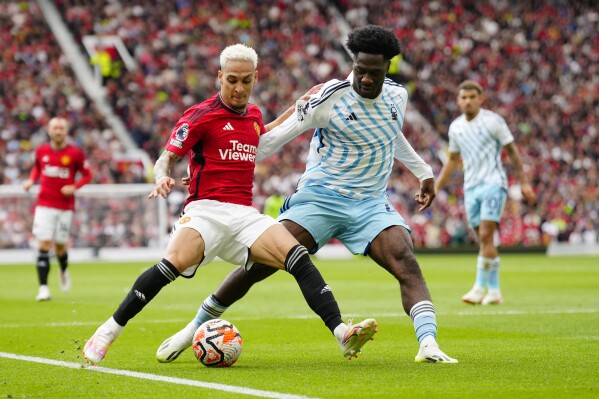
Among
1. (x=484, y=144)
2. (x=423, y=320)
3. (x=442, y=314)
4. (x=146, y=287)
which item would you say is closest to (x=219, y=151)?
(x=146, y=287)

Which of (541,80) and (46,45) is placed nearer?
(46,45)

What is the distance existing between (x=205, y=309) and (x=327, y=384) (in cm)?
191

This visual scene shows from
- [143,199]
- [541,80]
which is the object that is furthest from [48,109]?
[541,80]

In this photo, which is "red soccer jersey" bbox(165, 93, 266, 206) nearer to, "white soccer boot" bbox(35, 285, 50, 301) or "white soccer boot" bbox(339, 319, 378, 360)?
"white soccer boot" bbox(339, 319, 378, 360)

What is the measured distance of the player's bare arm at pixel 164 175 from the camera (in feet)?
22.2

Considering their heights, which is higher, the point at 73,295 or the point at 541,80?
the point at 541,80

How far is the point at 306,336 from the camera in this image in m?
9.52

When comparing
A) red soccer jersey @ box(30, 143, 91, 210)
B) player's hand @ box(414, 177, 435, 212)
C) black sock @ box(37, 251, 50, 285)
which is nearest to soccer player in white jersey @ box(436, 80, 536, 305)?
player's hand @ box(414, 177, 435, 212)

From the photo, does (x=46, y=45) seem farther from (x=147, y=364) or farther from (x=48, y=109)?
(x=147, y=364)

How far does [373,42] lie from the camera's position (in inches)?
289

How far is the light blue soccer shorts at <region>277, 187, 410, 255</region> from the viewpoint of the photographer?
7.61 meters

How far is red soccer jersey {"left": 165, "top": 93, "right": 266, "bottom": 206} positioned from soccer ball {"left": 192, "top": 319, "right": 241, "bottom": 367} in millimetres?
902

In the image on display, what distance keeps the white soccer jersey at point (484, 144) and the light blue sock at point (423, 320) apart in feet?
20.6

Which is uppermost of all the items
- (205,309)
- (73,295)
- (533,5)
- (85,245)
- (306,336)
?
(533,5)
